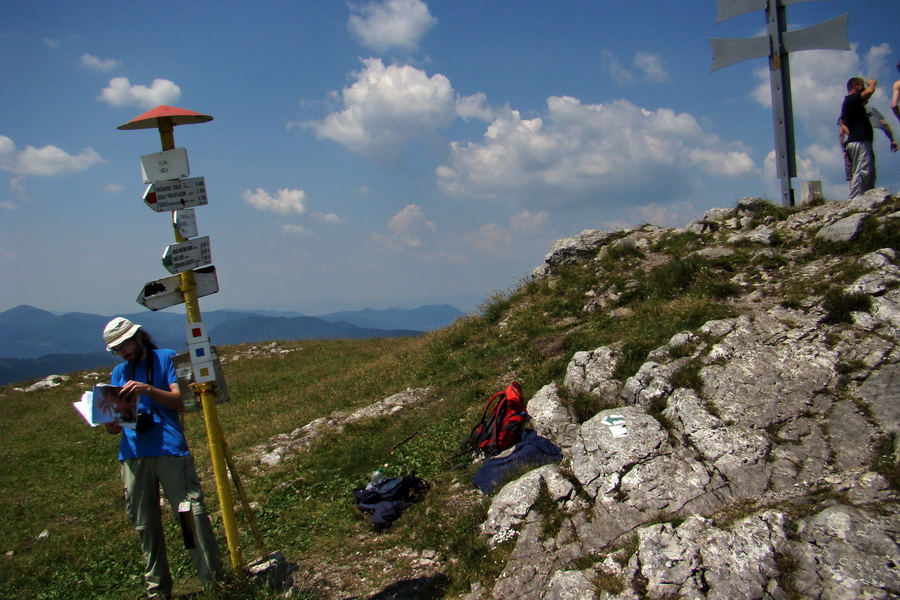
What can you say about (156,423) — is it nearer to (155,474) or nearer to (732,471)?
(155,474)

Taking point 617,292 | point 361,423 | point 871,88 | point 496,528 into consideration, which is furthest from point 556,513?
point 871,88

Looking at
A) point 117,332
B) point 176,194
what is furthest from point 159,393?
point 176,194

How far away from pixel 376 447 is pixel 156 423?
15.5 ft

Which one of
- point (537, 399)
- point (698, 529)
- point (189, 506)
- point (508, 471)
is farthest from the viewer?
point (537, 399)

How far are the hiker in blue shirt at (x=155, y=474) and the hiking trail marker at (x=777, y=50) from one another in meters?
12.1

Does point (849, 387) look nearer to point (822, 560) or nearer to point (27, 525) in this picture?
point (822, 560)

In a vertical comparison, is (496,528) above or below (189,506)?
below

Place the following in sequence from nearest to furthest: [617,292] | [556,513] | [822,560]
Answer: [822,560] → [556,513] → [617,292]

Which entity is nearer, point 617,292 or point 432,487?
point 432,487

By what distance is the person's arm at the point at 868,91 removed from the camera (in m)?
10.5

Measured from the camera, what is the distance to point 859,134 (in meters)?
10.9

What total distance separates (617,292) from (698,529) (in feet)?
26.0

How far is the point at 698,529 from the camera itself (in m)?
4.72

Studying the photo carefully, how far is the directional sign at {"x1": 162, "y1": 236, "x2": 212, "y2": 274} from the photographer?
486cm
